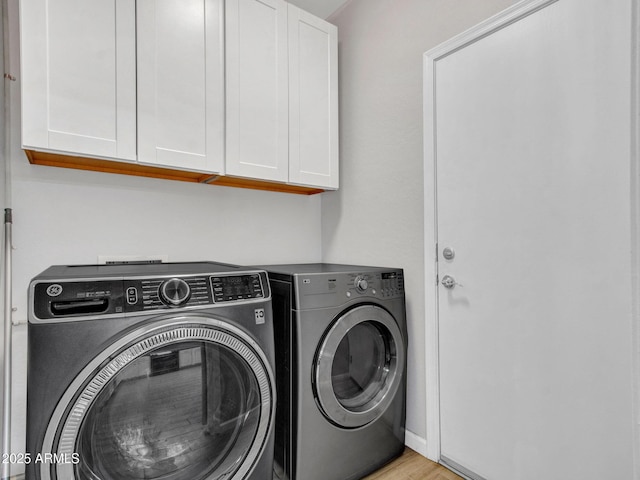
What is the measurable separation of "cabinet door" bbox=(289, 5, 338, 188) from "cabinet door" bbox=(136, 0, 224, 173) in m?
0.42

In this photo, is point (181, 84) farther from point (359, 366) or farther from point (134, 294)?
point (359, 366)

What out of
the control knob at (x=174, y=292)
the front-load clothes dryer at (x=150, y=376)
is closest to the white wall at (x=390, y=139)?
the front-load clothes dryer at (x=150, y=376)

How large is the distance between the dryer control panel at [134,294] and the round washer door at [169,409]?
0.07 meters

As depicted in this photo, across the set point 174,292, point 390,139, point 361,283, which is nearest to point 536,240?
point 361,283

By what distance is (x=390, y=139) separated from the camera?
1916 millimetres

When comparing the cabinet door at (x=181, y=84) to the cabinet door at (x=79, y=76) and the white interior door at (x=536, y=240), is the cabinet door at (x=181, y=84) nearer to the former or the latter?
the cabinet door at (x=79, y=76)

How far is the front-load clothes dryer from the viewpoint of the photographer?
36.9 inches

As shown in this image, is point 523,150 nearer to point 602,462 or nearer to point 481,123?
point 481,123

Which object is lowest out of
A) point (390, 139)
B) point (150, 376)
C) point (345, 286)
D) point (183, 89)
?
point (150, 376)

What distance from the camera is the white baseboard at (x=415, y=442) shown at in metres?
1.71

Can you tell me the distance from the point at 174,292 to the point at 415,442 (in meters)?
1.47

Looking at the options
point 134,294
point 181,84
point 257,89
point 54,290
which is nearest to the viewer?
point 54,290

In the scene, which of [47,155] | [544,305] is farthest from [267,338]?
[47,155]

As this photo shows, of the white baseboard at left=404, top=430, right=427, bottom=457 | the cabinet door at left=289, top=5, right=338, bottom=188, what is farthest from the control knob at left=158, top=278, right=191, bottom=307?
the white baseboard at left=404, top=430, right=427, bottom=457
